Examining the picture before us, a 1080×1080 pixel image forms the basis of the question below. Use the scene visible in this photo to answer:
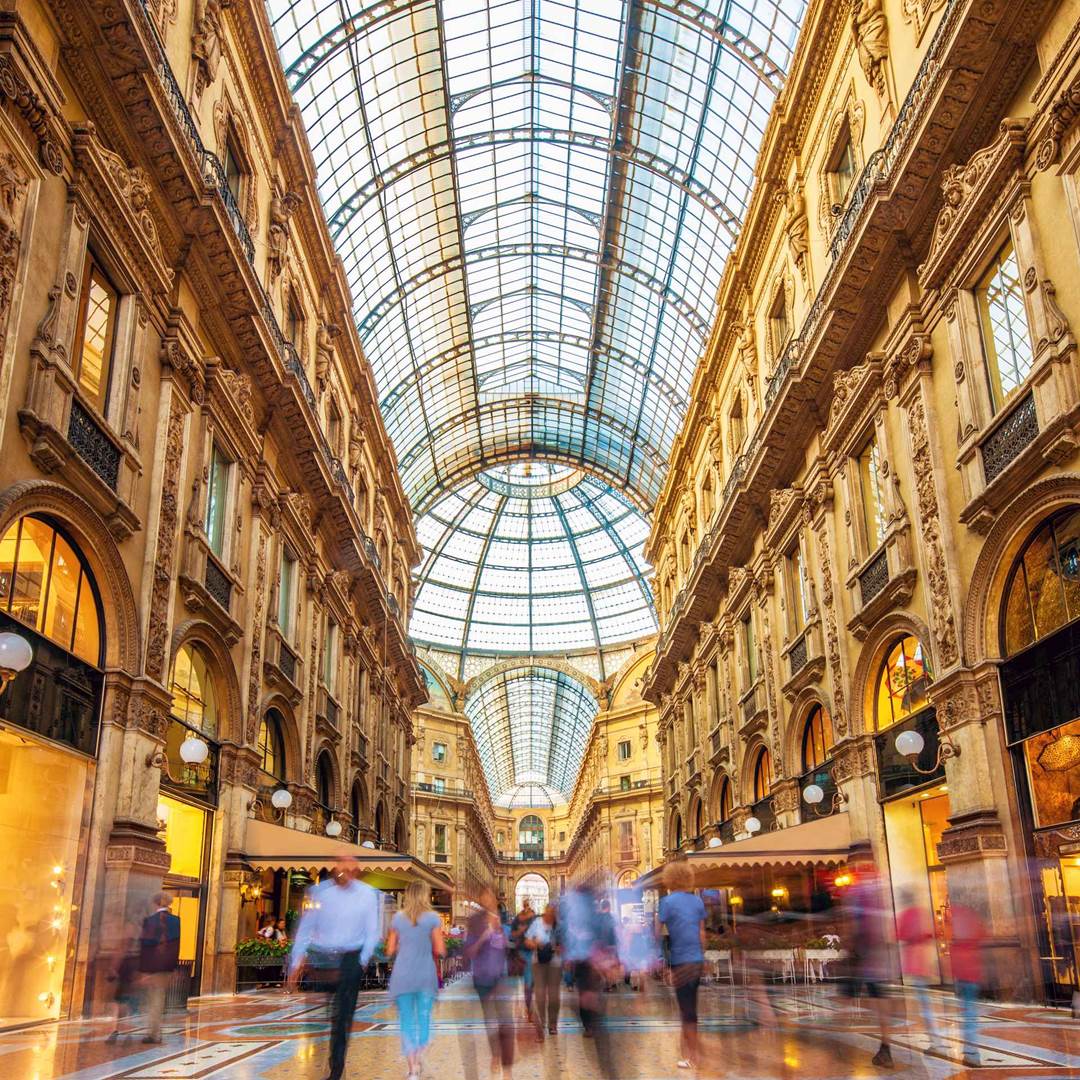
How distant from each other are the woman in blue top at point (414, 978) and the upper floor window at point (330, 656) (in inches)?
810

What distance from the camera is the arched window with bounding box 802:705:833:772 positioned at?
2173 centimetres

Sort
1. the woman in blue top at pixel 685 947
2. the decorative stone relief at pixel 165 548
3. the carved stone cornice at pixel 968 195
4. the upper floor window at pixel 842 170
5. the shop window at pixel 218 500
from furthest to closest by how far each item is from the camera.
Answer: the upper floor window at pixel 842 170 < the shop window at pixel 218 500 < the decorative stone relief at pixel 165 548 < the carved stone cornice at pixel 968 195 < the woman in blue top at pixel 685 947

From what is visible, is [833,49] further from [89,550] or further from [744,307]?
[89,550]

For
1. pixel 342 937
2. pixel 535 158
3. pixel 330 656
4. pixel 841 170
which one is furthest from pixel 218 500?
pixel 535 158

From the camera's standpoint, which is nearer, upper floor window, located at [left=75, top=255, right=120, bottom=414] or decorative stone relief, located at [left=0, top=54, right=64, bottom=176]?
decorative stone relief, located at [left=0, top=54, right=64, bottom=176]

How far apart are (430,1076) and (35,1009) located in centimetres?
651

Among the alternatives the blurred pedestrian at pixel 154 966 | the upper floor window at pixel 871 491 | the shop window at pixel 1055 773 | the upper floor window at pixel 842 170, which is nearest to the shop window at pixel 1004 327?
the upper floor window at pixel 871 491

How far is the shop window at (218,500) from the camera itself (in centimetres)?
1875

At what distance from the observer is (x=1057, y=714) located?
12523 mm

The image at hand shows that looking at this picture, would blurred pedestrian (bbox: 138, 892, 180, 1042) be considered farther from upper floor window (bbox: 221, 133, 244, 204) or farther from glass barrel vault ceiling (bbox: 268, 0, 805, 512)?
glass barrel vault ceiling (bbox: 268, 0, 805, 512)

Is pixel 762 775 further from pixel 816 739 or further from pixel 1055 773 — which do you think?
pixel 1055 773

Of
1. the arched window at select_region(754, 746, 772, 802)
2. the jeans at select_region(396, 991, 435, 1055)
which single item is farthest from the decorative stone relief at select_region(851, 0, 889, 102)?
the jeans at select_region(396, 991, 435, 1055)

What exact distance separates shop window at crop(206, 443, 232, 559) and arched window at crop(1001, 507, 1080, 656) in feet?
41.7

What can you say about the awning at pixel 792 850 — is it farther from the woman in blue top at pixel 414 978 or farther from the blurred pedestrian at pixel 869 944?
the woman in blue top at pixel 414 978
